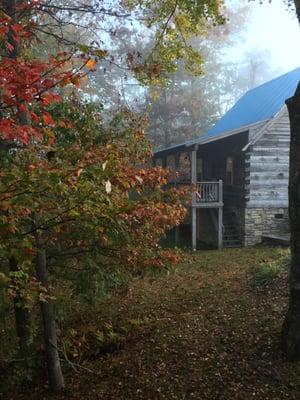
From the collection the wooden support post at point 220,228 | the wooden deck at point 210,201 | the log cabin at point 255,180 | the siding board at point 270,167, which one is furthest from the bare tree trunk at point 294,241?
the siding board at point 270,167

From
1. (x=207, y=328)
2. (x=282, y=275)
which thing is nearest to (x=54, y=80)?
(x=207, y=328)

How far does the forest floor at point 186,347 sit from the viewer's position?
17.7 feet

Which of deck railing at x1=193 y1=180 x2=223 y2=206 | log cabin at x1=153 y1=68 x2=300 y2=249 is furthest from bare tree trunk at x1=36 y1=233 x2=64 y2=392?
deck railing at x1=193 y1=180 x2=223 y2=206

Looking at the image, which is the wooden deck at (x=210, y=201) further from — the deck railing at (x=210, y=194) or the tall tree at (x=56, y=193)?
the tall tree at (x=56, y=193)

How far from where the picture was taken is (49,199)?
3.80 metres

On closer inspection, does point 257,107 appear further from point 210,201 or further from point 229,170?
point 210,201

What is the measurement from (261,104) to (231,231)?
6537 millimetres

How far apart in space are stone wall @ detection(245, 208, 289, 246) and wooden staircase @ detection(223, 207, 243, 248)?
63cm

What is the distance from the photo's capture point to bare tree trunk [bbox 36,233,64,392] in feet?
16.9

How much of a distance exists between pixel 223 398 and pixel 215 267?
920 centimetres

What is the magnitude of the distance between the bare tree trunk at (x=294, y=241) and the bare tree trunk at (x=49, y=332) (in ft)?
10.00

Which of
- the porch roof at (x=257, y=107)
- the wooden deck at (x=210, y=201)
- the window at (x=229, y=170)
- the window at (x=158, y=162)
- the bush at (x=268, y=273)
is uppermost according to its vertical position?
the porch roof at (x=257, y=107)

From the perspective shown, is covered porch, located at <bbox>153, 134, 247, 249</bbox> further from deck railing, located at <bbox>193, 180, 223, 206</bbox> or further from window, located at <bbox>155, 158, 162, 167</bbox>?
window, located at <bbox>155, 158, 162, 167</bbox>

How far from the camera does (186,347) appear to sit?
6613 millimetres
